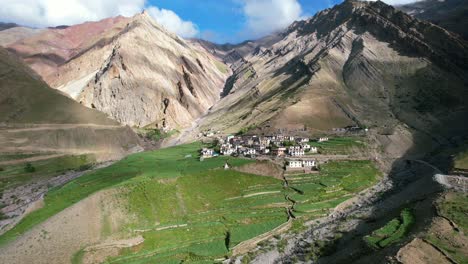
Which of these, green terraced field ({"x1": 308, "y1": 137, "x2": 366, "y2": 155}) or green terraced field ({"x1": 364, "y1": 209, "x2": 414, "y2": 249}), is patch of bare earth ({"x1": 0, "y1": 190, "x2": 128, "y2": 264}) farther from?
green terraced field ({"x1": 308, "y1": 137, "x2": 366, "y2": 155})

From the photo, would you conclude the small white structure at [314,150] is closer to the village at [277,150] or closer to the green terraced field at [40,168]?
the village at [277,150]

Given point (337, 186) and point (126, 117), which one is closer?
point (337, 186)

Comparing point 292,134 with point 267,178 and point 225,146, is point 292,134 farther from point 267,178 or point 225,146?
point 267,178

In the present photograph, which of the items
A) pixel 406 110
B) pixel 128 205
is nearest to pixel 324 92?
pixel 406 110

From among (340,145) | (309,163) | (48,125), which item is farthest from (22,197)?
(340,145)

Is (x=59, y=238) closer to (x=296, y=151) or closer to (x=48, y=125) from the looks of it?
(x=296, y=151)

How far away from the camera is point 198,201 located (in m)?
69.7

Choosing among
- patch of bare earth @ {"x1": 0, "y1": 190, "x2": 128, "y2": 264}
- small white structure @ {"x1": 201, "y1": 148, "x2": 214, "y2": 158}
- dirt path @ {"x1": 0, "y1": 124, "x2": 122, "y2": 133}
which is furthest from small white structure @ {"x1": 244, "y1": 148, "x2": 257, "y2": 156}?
dirt path @ {"x1": 0, "y1": 124, "x2": 122, "y2": 133}

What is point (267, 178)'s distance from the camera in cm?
8306

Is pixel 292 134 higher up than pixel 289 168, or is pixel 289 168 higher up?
pixel 292 134

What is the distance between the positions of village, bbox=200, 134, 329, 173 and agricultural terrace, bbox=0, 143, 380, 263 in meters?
5.36

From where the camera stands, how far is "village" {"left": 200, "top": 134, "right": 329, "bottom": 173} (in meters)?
91.0

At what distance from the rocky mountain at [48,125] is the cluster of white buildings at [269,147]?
41.9 m

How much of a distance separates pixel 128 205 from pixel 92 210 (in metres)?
5.58
